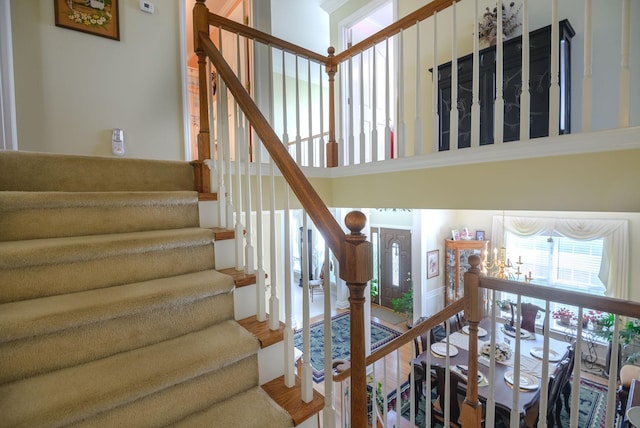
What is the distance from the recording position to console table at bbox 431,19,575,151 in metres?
2.37

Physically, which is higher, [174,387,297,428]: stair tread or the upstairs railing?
the upstairs railing

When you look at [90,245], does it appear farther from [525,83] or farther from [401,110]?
[525,83]

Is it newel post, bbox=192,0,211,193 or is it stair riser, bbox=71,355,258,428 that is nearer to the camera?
stair riser, bbox=71,355,258,428

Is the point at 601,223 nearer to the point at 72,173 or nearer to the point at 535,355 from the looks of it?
the point at 535,355

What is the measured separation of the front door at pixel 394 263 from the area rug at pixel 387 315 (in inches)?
5.9

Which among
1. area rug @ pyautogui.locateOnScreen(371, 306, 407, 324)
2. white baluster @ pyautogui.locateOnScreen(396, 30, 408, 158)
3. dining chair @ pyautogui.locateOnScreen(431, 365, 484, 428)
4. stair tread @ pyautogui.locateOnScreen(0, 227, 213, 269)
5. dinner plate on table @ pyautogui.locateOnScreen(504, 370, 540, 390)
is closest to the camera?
stair tread @ pyautogui.locateOnScreen(0, 227, 213, 269)

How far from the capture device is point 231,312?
141cm

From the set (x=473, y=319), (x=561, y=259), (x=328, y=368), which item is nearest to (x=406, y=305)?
(x=561, y=259)

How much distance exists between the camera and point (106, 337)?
1108 mm

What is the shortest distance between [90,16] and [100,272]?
7.98ft

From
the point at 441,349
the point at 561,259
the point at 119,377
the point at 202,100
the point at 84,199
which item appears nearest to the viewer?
the point at 119,377

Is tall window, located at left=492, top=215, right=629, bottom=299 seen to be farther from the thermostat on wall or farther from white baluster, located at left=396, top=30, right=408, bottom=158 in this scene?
the thermostat on wall

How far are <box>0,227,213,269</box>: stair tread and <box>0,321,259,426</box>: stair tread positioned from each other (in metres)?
0.41

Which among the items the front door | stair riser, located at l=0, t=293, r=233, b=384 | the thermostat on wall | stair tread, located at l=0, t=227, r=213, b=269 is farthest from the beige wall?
the front door
